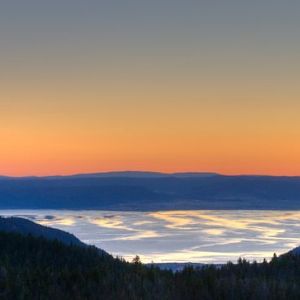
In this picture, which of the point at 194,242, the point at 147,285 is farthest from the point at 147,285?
the point at 194,242

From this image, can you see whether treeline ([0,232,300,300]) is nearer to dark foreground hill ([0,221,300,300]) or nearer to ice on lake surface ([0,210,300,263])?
dark foreground hill ([0,221,300,300])

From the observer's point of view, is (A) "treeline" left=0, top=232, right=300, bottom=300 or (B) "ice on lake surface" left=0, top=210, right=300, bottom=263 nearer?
(A) "treeline" left=0, top=232, right=300, bottom=300

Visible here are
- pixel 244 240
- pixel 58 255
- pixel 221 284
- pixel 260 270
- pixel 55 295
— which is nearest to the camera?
pixel 55 295

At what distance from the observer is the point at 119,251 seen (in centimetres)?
8262

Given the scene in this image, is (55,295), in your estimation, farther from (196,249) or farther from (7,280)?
(196,249)

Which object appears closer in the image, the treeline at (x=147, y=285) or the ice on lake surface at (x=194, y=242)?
the treeline at (x=147, y=285)

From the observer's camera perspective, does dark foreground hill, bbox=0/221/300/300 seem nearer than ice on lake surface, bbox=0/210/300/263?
Yes

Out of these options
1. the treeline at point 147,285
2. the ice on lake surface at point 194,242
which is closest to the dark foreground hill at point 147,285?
the treeline at point 147,285

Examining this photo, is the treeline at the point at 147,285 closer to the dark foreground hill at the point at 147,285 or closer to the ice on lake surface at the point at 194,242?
the dark foreground hill at the point at 147,285

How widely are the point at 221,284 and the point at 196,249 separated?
263ft

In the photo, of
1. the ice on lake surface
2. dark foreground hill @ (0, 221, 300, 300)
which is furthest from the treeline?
the ice on lake surface

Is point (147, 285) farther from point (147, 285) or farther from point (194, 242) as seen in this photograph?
point (194, 242)

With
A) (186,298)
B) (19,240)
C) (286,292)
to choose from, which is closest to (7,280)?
(186,298)

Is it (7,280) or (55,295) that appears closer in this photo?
(55,295)
